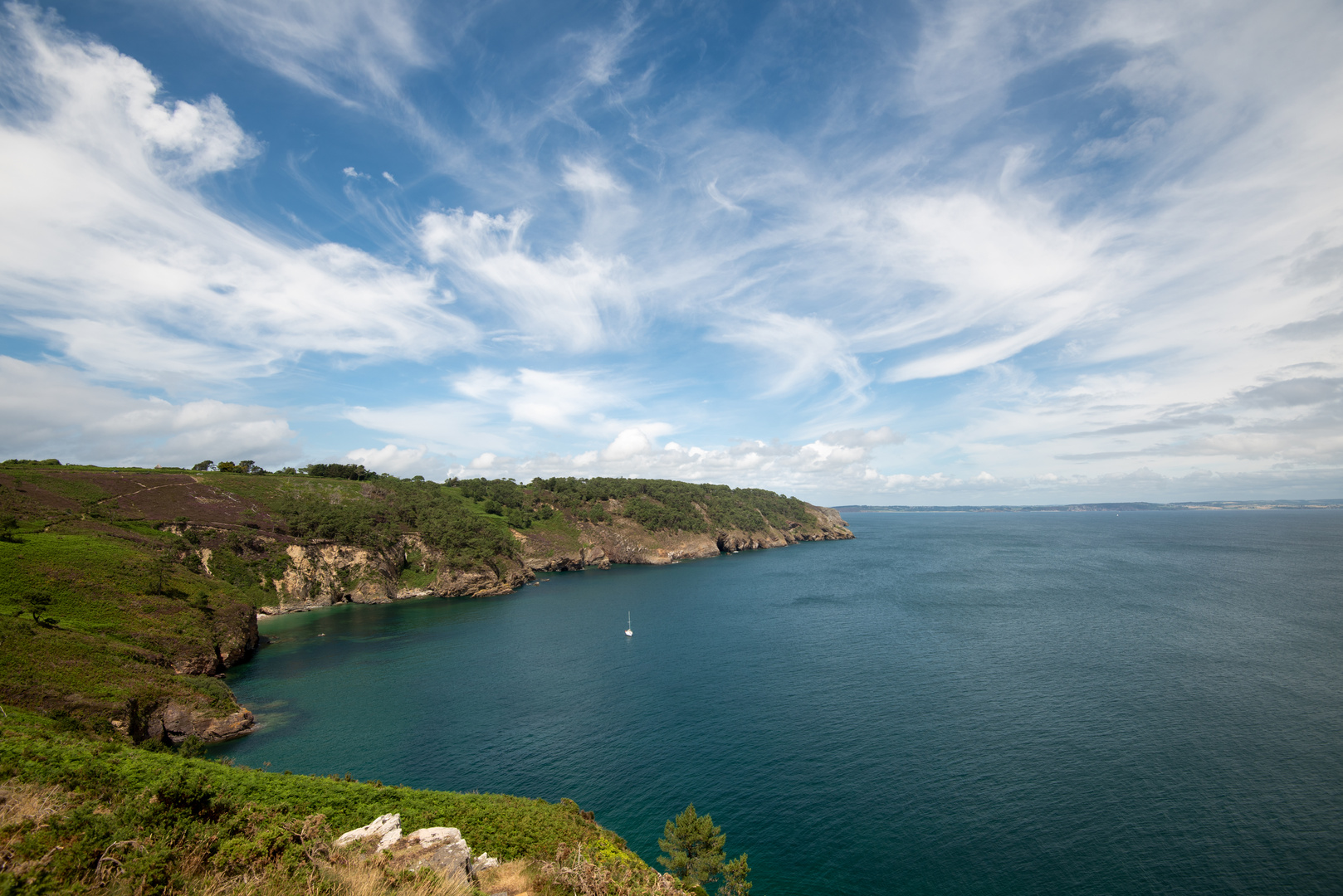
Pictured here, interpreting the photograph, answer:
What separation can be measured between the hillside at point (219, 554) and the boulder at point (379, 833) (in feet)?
88.6

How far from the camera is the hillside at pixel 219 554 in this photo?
122 ft

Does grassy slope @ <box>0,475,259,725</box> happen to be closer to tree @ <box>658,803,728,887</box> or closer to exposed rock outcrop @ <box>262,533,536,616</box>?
exposed rock outcrop @ <box>262,533,536,616</box>

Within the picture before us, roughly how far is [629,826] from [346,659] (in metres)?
47.5

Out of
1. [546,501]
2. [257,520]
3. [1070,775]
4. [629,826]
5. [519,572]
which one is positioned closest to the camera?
[629,826]

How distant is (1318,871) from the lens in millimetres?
26656

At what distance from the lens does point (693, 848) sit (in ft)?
84.0

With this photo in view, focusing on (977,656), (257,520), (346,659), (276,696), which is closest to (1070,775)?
(977,656)

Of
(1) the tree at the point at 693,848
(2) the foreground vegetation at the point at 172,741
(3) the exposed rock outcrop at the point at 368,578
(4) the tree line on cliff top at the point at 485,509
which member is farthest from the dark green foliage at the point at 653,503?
(1) the tree at the point at 693,848

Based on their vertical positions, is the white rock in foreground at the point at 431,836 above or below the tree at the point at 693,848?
above

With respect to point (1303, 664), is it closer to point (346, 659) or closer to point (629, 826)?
point (629, 826)

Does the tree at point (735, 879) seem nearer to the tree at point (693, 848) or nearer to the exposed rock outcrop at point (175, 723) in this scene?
the tree at point (693, 848)

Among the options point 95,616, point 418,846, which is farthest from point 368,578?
point 418,846

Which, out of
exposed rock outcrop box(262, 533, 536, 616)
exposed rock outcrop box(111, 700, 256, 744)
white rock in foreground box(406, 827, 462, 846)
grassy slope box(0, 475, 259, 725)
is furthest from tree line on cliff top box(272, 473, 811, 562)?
white rock in foreground box(406, 827, 462, 846)

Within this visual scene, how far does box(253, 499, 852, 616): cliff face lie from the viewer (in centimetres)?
9131
